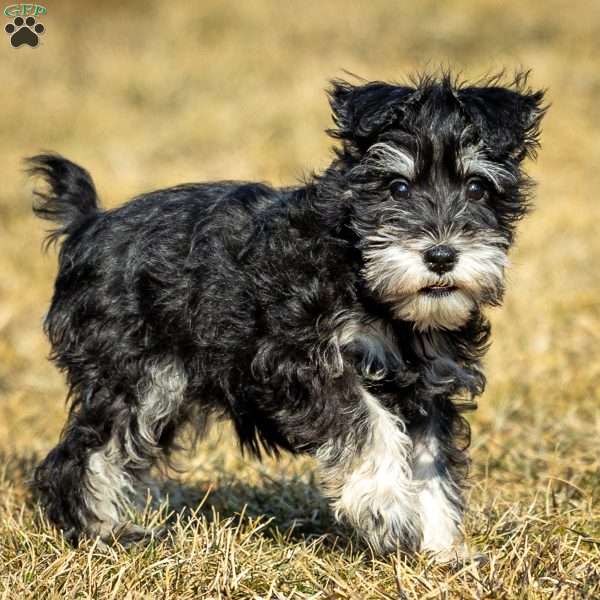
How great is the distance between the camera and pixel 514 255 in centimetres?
1161

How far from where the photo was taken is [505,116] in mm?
4371

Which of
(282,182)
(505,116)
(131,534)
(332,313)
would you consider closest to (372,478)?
(332,313)

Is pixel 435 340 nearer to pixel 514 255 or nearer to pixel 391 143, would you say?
pixel 391 143

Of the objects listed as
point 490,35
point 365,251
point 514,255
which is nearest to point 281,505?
point 365,251

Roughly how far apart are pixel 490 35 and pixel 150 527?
1589 centimetres

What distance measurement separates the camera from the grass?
169 inches

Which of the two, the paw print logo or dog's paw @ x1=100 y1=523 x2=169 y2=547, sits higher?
the paw print logo

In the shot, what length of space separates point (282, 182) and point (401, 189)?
369 inches

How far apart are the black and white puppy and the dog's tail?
0.22 m

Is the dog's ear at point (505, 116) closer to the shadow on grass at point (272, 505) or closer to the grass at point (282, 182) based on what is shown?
the grass at point (282, 182)

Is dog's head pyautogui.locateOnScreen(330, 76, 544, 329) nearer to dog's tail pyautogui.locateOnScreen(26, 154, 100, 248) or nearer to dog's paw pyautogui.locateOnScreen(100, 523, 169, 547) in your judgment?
dog's tail pyautogui.locateOnScreen(26, 154, 100, 248)

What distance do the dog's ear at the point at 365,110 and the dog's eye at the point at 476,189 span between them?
40 cm

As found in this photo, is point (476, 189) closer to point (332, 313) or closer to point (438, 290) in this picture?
point (438, 290)

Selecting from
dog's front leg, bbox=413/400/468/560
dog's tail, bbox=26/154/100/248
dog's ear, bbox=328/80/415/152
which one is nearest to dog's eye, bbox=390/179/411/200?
dog's ear, bbox=328/80/415/152
